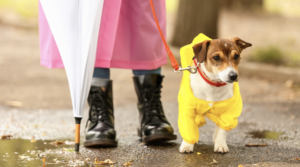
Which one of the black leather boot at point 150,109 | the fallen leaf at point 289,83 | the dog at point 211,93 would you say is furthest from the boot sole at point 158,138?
the fallen leaf at point 289,83

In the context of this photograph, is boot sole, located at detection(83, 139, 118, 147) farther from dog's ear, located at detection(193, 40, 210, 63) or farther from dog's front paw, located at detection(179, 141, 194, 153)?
dog's ear, located at detection(193, 40, 210, 63)

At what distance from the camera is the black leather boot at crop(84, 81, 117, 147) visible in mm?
2742

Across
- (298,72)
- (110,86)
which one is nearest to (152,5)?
(110,86)

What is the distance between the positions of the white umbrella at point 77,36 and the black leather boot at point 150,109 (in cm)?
57

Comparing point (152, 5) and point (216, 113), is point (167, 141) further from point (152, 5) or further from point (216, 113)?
point (152, 5)

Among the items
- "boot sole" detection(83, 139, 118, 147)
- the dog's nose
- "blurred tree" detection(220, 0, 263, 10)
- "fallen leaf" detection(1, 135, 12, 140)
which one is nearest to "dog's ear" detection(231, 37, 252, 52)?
the dog's nose

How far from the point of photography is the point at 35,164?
2311 mm

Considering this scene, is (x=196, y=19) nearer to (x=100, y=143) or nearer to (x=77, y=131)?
(x=100, y=143)

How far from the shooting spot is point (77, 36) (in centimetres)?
248

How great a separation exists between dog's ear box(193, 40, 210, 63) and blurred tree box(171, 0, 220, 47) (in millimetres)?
4905

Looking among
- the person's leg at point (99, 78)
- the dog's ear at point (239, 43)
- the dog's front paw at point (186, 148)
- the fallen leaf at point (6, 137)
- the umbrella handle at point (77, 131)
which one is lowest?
the dog's front paw at point (186, 148)

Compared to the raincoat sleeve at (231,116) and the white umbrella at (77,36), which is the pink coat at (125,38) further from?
the raincoat sleeve at (231,116)

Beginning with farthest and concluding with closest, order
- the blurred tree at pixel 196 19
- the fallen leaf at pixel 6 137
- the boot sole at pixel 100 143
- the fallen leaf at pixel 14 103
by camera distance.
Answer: the blurred tree at pixel 196 19
the fallen leaf at pixel 14 103
the fallen leaf at pixel 6 137
the boot sole at pixel 100 143

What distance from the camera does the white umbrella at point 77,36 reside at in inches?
95.6
